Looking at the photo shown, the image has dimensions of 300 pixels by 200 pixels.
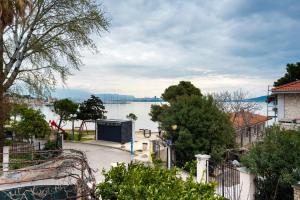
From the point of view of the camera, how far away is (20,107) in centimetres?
2378

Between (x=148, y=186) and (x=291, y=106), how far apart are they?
2338cm

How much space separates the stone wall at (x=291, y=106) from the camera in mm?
25594

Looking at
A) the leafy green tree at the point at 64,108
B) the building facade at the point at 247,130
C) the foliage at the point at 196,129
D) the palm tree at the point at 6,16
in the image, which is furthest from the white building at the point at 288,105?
the palm tree at the point at 6,16

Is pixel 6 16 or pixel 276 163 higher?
pixel 6 16

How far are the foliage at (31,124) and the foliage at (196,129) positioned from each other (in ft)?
29.9

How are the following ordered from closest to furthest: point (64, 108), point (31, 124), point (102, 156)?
point (31, 124) < point (102, 156) < point (64, 108)

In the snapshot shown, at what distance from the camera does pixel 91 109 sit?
3625 cm

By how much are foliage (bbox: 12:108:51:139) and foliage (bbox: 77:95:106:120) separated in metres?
12.0

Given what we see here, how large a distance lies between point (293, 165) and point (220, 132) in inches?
340

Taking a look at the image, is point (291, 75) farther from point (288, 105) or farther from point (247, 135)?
point (288, 105)

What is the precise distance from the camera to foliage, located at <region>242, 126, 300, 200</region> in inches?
430

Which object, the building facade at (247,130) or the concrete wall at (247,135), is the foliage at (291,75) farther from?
the concrete wall at (247,135)

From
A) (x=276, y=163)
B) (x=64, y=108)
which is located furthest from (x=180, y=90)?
(x=276, y=163)

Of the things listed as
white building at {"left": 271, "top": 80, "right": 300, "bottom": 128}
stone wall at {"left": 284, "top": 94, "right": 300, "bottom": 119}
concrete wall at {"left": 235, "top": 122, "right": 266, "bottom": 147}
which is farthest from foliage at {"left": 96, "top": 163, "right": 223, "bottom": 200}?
concrete wall at {"left": 235, "top": 122, "right": 266, "bottom": 147}
